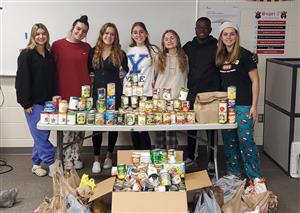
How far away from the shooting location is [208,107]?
3.35 m

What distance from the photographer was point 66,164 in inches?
165

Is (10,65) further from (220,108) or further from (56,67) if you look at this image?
(220,108)

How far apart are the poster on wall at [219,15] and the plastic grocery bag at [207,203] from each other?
2.09 m

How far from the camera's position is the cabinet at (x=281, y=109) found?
4.08 meters

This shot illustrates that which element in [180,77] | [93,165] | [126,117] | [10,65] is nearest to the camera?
[126,117]

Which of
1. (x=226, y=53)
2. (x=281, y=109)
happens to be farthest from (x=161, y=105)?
(x=281, y=109)

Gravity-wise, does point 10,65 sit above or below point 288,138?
above

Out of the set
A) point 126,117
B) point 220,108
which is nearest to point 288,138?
→ point 220,108

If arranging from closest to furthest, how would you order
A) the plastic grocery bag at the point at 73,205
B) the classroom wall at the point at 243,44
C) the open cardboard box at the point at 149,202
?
the open cardboard box at the point at 149,202 → the plastic grocery bag at the point at 73,205 → the classroom wall at the point at 243,44

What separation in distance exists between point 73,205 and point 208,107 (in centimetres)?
122

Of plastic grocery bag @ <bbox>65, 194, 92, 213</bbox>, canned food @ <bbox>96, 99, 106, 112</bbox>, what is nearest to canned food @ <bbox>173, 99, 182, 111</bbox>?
canned food @ <bbox>96, 99, 106, 112</bbox>

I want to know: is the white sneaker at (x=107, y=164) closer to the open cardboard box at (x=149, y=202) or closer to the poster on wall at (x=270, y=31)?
the open cardboard box at (x=149, y=202)

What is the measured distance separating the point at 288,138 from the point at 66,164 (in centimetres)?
211

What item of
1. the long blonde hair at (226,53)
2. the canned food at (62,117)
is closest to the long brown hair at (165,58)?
the long blonde hair at (226,53)
